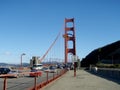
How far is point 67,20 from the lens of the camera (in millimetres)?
111688

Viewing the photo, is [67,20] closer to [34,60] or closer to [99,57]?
[99,57]

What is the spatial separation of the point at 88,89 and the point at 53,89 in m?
2.08

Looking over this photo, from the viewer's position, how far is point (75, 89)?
1788 centimetres

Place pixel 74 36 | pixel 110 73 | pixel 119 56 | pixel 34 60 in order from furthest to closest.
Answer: pixel 119 56, pixel 74 36, pixel 34 60, pixel 110 73

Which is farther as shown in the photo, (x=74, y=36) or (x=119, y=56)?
(x=119, y=56)

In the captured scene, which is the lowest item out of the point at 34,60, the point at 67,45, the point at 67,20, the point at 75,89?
the point at 75,89

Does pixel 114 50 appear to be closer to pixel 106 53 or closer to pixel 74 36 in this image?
pixel 106 53

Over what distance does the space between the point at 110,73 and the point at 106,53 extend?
8627 cm

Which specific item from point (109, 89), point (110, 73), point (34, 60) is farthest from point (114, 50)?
point (109, 89)

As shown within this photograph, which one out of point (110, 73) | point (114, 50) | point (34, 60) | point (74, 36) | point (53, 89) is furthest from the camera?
point (114, 50)

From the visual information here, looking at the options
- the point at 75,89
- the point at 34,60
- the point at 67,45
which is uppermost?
the point at 67,45

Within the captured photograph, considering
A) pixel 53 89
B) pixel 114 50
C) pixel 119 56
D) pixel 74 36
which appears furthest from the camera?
pixel 114 50

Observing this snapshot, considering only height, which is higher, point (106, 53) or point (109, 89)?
point (106, 53)

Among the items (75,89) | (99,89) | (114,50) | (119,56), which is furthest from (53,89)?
(114,50)
